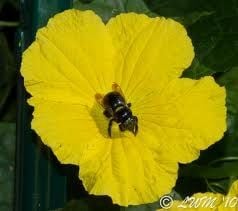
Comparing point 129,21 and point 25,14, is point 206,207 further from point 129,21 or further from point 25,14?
point 25,14

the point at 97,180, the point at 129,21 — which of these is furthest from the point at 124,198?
the point at 129,21

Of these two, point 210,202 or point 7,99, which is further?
point 7,99

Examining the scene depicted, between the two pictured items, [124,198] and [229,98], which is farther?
[229,98]

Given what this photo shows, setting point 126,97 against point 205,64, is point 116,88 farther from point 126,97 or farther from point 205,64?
point 205,64

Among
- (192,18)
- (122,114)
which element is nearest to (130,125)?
(122,114)

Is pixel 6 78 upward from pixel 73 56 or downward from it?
downward

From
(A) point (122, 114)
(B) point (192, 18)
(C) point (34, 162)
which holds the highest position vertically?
(B) point (192, 18)

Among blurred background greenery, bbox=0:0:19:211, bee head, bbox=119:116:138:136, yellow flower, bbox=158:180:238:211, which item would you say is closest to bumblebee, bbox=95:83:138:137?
bee head, bbox=119:116:138:136
